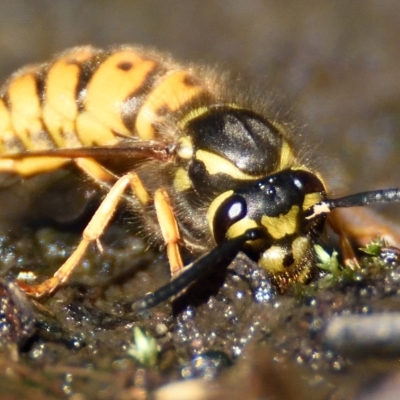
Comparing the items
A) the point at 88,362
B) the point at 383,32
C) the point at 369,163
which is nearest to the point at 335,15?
the point at 383,32

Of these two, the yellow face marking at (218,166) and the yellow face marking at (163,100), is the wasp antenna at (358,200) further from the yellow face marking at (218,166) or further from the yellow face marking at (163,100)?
the yellow face marking at (163,100)

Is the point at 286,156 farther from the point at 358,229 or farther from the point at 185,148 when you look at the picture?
the point at 358,229

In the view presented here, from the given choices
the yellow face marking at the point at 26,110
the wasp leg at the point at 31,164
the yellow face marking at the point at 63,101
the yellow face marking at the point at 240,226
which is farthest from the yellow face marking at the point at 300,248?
the yellow face marking at the point at 26,110

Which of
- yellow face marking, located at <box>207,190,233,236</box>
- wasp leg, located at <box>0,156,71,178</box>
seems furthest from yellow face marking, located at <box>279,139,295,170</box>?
wasp leg, located at <box>0,156,71,178</box>

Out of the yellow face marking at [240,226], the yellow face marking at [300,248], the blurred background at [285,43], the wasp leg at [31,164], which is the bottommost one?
the yellow face marking at [300,248]

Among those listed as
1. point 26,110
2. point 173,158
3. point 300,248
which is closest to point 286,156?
point 300,248

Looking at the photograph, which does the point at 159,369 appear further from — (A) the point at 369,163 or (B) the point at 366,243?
(A) the point at 369,163

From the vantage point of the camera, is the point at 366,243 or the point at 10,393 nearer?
the point at 10,393
